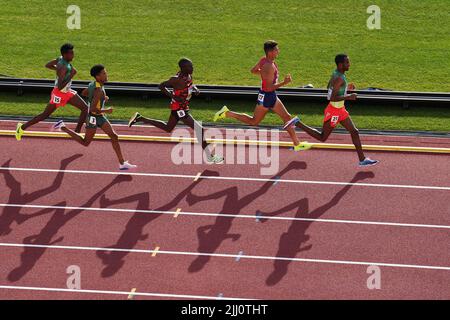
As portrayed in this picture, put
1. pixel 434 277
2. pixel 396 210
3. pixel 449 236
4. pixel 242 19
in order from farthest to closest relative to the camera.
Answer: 1. pixel 242 19
2. pixel 396 210
3. pixel 449 236
4. pixel 434 277

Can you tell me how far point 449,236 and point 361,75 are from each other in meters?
8.06

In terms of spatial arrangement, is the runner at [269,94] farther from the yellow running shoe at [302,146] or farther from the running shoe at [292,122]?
the running shoe at [292,122]

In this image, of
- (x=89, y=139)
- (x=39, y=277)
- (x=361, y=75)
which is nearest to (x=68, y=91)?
(x=89, y=139)

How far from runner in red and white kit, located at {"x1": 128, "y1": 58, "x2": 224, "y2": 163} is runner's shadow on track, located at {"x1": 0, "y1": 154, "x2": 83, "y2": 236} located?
190 centimetres

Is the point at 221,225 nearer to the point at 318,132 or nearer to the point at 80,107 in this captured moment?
the point at 318,132

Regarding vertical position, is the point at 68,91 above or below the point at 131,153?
above

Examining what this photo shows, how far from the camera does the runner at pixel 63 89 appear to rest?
678 inches

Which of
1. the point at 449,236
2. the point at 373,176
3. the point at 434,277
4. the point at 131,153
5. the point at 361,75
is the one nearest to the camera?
the point at 434,277

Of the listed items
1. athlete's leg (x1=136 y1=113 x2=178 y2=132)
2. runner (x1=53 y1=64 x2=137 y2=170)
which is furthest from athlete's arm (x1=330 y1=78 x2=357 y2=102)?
runner (x1=53 y1=64 x2=137 y2=170)

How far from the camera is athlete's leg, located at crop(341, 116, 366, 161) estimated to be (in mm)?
16586

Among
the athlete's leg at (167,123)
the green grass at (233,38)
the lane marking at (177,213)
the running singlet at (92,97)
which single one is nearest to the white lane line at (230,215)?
the lane marking at (177,213)

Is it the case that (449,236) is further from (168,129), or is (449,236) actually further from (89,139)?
(89,139)

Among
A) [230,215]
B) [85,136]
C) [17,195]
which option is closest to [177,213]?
[230,215]

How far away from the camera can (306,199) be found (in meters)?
15.9
